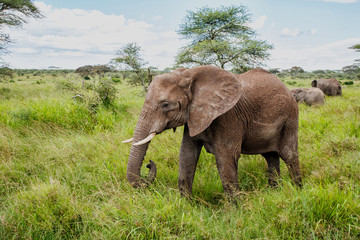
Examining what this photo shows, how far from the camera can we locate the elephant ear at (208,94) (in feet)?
9.96

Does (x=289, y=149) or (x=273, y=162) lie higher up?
(x=289, y=149)

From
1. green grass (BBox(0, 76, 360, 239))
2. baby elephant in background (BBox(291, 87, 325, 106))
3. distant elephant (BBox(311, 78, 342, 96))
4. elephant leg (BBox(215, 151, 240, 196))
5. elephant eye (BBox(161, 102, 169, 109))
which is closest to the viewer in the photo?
green grass (BBox(0, 76, 360, 239))

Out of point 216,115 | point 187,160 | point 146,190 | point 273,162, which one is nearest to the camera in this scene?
point 216,115

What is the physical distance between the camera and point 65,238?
9.32 feet

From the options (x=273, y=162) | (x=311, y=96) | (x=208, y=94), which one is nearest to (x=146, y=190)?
(x=208, y=94)

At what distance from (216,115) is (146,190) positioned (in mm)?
1327

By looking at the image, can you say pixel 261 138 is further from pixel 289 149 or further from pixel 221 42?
pixel 221 42

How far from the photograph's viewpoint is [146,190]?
340 centimetres

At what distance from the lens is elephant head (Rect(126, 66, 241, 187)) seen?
3037 mm

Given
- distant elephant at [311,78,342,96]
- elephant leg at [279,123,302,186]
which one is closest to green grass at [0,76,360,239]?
elephant leg at [279,123,302,186]

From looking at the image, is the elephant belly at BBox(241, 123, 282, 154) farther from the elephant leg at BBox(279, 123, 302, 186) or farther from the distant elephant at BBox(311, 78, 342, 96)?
the distant elephant at BBox(311, 78, 342, 96)

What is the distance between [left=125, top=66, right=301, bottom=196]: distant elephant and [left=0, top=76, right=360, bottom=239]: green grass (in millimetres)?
405

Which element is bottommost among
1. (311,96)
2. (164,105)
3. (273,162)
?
(273,162)

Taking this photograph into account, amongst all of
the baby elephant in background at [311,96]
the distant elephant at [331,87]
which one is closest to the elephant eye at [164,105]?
the baby elephant in background at [311,96]
